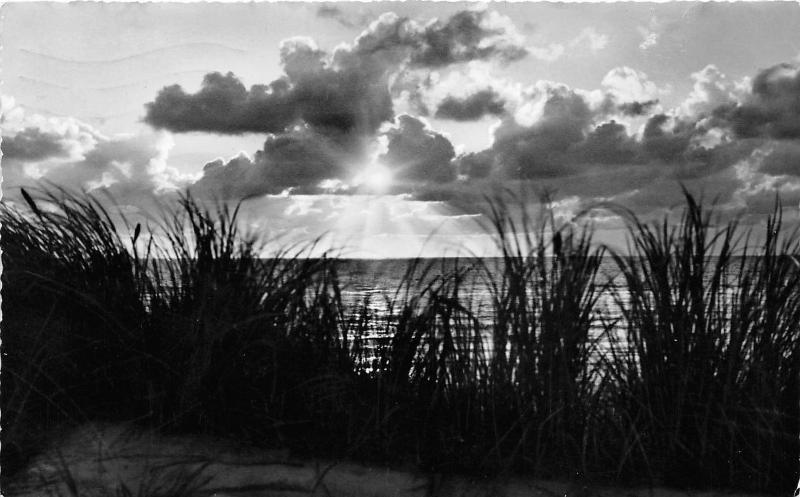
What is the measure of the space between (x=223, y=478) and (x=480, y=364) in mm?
823

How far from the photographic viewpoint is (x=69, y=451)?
1.84 meters

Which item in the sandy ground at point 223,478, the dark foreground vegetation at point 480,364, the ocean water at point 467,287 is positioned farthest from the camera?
the ocean water at point 467,287

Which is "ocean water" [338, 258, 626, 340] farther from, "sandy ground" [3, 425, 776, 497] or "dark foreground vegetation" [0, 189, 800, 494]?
"sandy ground" [3, 425, 776, 497]

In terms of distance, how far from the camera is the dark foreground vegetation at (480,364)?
1851 millimetres

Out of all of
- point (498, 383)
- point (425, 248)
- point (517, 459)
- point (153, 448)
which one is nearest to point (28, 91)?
point (153, 448)

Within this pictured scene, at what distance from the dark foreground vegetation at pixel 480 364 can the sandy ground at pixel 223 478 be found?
67 millimetres

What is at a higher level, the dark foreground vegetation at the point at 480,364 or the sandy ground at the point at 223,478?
the dark foreground vegetation at the point at 480,364

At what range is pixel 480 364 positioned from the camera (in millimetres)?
1977

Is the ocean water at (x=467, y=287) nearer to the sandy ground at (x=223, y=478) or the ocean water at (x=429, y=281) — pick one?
the ocean water at (x=429, y=281)

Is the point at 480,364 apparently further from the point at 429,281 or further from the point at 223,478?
the point at 223,478

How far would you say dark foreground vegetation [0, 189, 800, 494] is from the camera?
72.9 inches

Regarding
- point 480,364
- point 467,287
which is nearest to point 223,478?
point 480,364

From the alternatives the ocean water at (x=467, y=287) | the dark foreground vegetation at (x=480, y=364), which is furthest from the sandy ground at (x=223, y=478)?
the ocean water at (x=467, y=287)

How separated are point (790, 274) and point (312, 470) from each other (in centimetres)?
159
